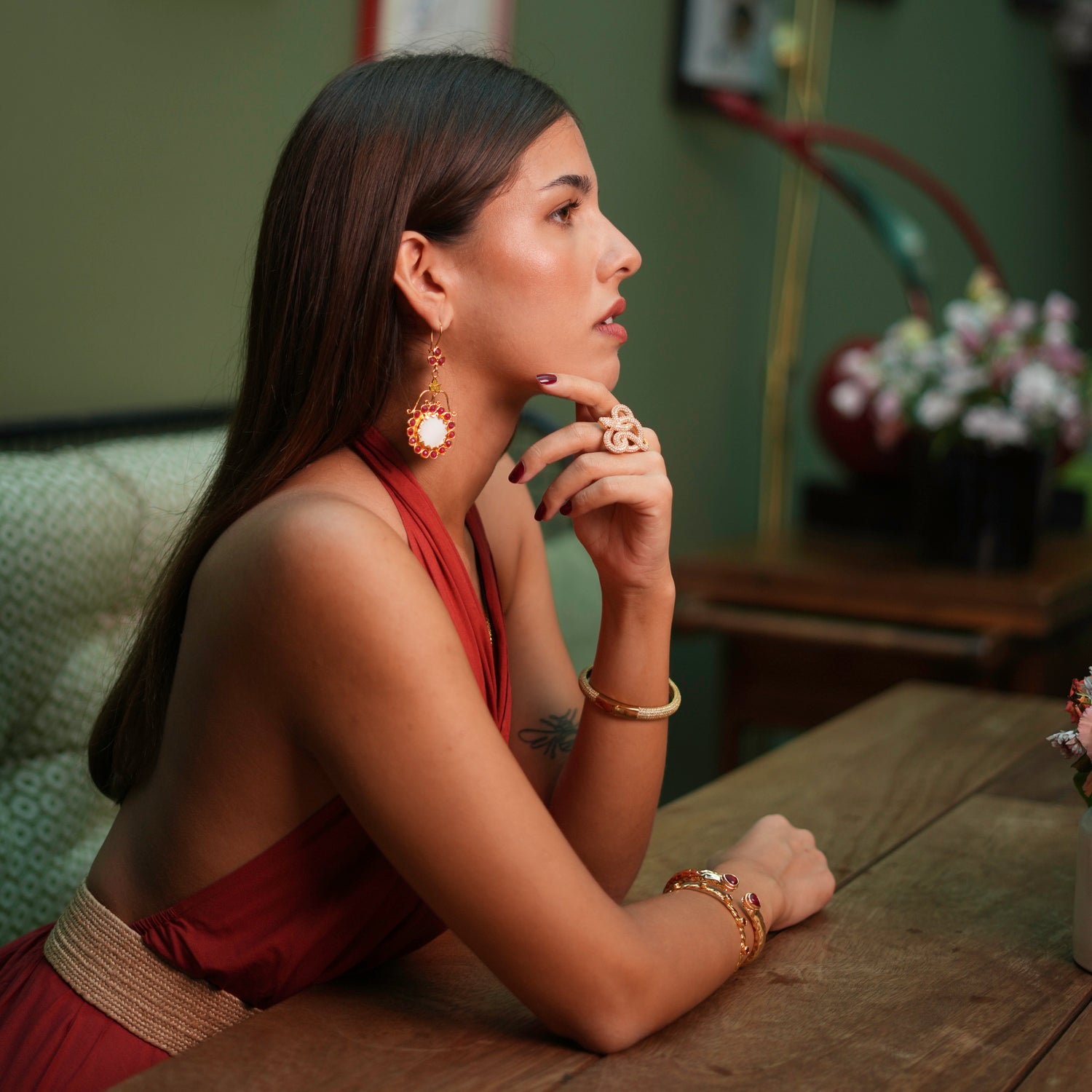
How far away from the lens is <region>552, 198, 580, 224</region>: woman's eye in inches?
46.1

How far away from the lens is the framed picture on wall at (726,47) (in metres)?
2.93

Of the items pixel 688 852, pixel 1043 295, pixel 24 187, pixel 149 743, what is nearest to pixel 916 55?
pixel 1043 295

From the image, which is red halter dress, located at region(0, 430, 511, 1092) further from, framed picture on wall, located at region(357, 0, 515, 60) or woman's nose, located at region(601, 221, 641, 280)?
framed picture on wall, located at region(357, 0, 515, 60)

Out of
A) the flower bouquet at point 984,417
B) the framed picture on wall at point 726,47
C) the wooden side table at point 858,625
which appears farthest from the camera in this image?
the framed picture on wall at point 726,47

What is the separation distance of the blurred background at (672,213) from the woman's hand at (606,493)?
2.47ft

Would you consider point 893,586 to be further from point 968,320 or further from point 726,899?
point 726,899

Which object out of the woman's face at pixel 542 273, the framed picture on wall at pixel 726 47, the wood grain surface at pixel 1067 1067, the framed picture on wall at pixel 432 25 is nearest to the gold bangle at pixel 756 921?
the wood grain surface at pixel 1067 1067

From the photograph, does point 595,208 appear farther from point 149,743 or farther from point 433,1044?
point 433,1044

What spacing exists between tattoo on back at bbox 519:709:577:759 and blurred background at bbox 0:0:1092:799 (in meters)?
0.70

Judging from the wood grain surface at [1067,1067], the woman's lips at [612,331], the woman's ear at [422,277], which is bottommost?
the wood grain surface at [1067,1067]

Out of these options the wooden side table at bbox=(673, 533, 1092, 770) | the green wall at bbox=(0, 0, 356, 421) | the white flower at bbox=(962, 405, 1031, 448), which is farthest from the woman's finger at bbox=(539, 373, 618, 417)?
the white flower at bbox=(962, 405, 1031, 448)

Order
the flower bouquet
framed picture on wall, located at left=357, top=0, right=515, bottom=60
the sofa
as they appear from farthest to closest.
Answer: the flower bouquet → framed picture on wall, located at left=357, top=0, right=515, bottom=60 → the sofa

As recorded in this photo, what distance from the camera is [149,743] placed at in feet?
3.72

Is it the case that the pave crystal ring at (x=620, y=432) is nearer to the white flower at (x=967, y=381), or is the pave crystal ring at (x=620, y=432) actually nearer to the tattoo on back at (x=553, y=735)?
the tattoo on back at (x=553, y=735)
